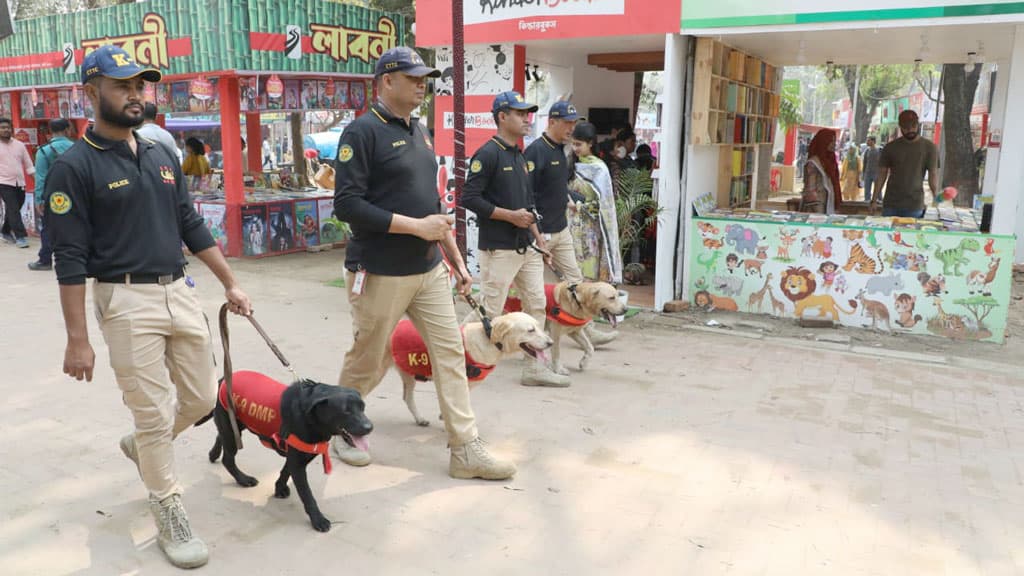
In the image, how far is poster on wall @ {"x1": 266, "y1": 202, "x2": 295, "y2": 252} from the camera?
38.8 feet

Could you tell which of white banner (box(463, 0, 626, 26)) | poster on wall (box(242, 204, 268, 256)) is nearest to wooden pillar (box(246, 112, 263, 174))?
poster on wall (box(242, 204, 268, 256))

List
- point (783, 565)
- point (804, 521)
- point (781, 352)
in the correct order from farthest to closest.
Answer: point (781, 352), point (804, 521), point (783, 565)

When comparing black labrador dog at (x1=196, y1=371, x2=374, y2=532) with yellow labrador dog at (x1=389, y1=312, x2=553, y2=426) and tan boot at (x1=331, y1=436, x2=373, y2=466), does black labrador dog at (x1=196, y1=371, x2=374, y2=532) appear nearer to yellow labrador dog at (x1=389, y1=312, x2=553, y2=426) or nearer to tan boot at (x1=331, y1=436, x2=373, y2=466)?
tan boot at (x1=331, y1=436, x2=373, y2=466)

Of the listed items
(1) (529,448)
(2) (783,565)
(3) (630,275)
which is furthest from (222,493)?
(3) (630,275)

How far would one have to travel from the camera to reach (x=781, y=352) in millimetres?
6965

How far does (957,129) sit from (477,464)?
46.2ft

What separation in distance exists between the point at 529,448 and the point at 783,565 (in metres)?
1.68

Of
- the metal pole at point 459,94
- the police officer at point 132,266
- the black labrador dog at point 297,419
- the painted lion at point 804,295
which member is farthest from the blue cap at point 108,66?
the painted lion at point 804,295

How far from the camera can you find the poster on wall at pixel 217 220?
37.6 ft

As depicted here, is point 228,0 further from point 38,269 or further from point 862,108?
point 862,108

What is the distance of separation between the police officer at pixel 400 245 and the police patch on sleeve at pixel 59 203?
118cm

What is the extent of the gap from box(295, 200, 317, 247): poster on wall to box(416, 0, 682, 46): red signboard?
4.00 meters

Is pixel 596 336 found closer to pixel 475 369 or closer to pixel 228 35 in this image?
pixel 475 369

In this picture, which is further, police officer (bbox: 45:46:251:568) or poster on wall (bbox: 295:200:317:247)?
poster on wall (bbox: 295:200:317:247)
